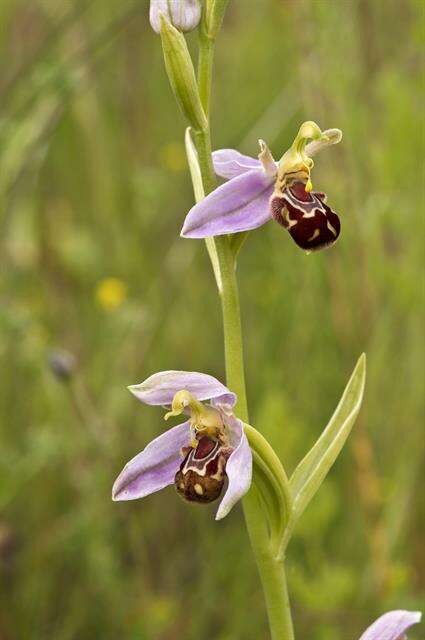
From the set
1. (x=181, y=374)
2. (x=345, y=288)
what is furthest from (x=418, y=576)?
(x=181, y=374)

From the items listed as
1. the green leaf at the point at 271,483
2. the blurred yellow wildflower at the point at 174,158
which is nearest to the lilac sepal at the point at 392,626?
the green leaf at the point at 271,483

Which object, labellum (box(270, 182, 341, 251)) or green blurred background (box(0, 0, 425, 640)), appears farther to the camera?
green blurred background (box(0, 0, 425, 640))

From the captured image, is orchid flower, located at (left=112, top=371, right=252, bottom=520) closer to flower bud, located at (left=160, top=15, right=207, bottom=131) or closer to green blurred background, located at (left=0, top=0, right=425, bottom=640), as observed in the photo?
flower bud, located at (left=160, top=15, right=207, bottom=131)

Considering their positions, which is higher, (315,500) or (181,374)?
(181,374)

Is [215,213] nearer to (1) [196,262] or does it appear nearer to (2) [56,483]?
(2) [56,483]

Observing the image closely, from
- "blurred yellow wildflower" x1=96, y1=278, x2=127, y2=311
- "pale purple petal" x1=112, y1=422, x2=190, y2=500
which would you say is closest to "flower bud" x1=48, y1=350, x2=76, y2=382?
"blurred yellow wildflower" x1=96, y1=278, x2=127, y2=311

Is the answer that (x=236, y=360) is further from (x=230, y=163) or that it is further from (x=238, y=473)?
(x=230, y=163)

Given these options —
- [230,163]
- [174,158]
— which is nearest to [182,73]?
[230,163]
